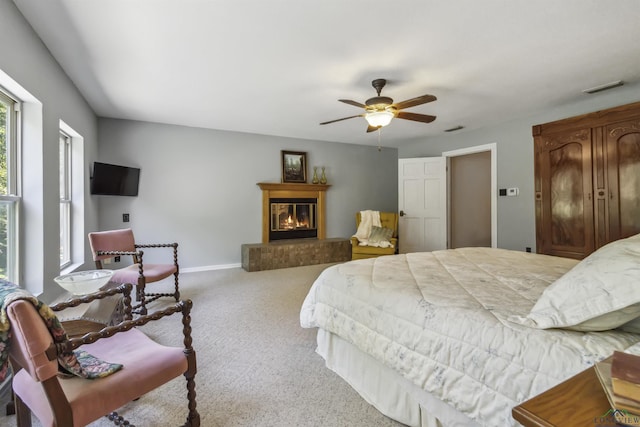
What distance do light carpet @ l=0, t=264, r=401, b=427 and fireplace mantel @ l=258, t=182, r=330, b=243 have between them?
2.20 meters

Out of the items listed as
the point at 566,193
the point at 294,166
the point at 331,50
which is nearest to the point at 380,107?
the point at 331,50

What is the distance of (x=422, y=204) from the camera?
563 cm

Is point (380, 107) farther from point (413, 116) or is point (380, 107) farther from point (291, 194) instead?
point (291, 194)

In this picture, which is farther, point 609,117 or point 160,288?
point 160,288

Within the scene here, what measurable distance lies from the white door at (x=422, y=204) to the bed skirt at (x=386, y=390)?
13.3 ft

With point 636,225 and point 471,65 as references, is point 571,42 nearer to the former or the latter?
point 471,65

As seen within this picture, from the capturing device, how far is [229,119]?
4461mm

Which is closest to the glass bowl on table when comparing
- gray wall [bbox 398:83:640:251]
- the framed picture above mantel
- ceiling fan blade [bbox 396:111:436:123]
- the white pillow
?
the white pillow

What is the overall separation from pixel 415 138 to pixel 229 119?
348 centimetres

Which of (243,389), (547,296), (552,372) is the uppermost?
(547,296)

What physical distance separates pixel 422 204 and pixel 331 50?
3823mm

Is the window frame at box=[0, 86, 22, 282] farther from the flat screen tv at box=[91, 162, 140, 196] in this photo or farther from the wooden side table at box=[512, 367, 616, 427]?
the wooden side table at box=[512, 367, 616, 427]

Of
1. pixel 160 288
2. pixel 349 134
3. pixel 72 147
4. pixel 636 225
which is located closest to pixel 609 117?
pixel 636 225

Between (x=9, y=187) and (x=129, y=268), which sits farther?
(x=129, y=268)
